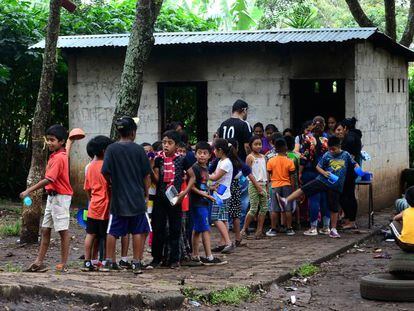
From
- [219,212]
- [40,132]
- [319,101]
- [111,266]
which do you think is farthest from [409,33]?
[111,266]

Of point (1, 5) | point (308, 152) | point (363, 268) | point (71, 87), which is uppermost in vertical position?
point (1, 5)

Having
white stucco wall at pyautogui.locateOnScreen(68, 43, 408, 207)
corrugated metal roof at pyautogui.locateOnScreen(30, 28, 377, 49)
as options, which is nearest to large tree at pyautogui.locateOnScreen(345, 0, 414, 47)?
white stucco wall at pyautogui.locateOnScreen(68, 43, 408, 207)

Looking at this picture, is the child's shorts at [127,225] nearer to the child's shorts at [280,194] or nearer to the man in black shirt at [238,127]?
the man in black shirt at [238,127]

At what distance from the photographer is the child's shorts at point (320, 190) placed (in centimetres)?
1318

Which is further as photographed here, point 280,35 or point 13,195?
point 13,195

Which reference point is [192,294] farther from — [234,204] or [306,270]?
[234,204]

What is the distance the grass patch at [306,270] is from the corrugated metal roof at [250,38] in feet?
16.7

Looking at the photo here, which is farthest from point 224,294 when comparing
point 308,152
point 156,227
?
point 308,152

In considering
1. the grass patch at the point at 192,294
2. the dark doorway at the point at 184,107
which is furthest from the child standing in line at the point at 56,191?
the dark doorway at the point at 184,107

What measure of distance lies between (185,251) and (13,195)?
344 inches

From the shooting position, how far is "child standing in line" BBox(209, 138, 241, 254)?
11.2 m

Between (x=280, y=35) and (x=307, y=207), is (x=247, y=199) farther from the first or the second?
(x=280, y=35)

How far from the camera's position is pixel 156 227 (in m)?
10.1

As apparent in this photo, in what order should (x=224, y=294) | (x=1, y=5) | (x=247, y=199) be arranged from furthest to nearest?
(x=1, y=5)
(x=247, y=199)
(x=224, y=294)
